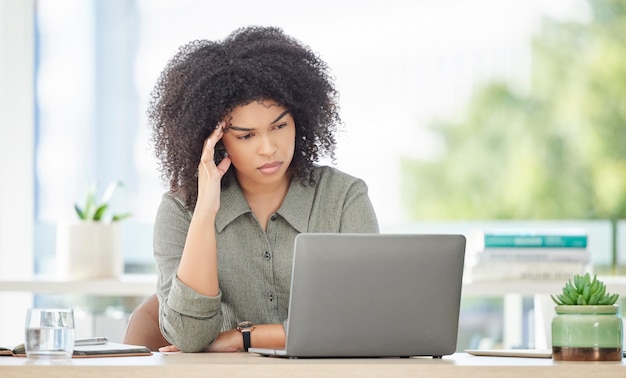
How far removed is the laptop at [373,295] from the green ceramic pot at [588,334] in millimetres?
190

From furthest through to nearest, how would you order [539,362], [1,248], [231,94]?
[1,248] < [231,94] < [539,362]

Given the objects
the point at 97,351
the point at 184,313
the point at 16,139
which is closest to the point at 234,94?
the point at 184,313

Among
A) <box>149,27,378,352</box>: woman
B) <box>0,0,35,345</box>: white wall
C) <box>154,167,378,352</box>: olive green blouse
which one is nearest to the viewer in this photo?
<box>149,27,378,352</box>: woman

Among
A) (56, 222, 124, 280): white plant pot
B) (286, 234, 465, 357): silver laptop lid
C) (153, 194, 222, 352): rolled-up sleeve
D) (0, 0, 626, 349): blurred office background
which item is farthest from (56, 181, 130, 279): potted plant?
(286, 234, 465, 357): silver laptop lid

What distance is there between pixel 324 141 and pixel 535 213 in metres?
2.05

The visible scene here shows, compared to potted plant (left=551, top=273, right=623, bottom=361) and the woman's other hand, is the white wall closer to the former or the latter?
the woman's other hand

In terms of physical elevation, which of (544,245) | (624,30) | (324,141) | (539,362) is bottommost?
(539,362)

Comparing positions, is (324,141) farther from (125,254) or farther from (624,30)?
(624,30)

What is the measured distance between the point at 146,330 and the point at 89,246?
1.10m

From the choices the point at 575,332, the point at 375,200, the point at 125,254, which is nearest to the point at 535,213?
the point at 375,200

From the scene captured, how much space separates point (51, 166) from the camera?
4035mm

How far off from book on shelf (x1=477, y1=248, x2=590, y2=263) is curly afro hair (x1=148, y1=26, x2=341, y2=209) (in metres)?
0.97

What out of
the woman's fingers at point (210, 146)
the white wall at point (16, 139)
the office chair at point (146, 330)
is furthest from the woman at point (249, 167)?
the white wall at point (16, 139)

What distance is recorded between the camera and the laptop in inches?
65.8
